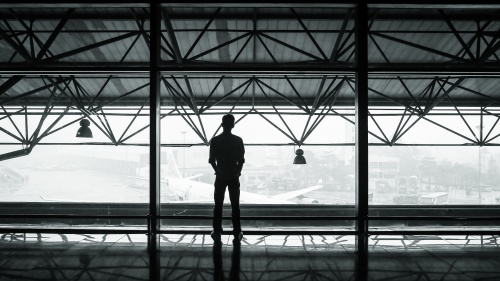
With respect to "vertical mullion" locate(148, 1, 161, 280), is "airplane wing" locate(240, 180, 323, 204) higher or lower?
lower

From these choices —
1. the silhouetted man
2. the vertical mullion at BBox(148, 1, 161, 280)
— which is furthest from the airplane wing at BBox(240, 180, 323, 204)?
the silhouetted man

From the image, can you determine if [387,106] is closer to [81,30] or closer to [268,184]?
[81,30]

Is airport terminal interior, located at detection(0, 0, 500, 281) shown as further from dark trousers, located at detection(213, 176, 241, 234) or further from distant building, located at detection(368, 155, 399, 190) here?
distant building, located at detection(368, 155, 399, 190)

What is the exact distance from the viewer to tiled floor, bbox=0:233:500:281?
3.65m

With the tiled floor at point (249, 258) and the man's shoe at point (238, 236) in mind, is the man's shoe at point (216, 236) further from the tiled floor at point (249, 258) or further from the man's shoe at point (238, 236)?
the man's shoe at point (238, 236)

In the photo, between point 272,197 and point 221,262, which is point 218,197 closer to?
point 221,262

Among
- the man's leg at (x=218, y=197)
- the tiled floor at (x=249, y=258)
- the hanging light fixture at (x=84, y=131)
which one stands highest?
the hanging light fixture at (x=84, y=131)

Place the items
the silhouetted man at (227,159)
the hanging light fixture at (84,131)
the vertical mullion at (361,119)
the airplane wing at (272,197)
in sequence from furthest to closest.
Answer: the airplane wing at (272,197) → the hanging light fixture at (84,131) → the vertical mullion at (361,119) → the silhouetted man at (227,159)

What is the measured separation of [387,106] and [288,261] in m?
10.9

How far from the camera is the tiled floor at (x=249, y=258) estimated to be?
365 cm

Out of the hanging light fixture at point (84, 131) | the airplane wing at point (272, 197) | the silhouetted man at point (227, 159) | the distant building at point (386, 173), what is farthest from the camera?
the distant building at point (386, 173)

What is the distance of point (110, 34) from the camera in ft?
27.1

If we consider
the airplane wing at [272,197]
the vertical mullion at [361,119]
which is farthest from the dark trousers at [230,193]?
the airplane wing at [272,197]

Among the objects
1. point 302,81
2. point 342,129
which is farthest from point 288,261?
point 342,129
